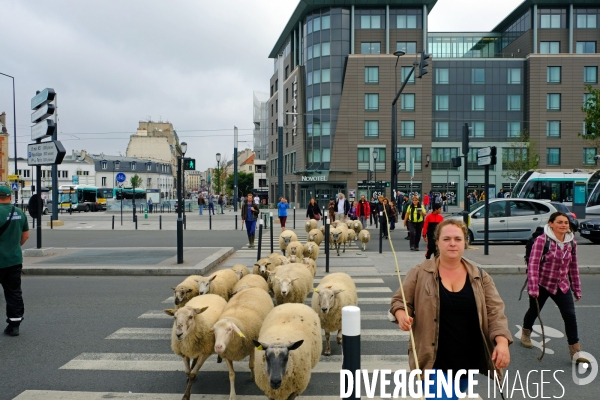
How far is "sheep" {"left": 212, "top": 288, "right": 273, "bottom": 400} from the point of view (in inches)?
195

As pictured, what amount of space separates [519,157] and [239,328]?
53.2 metres

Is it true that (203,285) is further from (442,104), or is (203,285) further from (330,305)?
(442,104)

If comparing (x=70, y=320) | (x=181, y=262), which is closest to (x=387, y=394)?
(x=70, y=320)

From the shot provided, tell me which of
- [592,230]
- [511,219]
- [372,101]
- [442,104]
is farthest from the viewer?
[442,104]

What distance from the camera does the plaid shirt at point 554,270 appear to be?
5.75 meters

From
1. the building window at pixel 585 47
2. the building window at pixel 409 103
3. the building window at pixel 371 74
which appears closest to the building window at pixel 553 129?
the building window at pixel 585 47

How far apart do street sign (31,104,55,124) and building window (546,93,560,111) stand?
184ft

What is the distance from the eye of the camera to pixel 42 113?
13836 millimetres

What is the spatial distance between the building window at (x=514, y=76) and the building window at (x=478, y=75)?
309 cm

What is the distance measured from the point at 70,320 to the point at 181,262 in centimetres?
488

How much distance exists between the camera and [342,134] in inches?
2218

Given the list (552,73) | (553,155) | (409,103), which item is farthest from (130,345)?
(552,73)

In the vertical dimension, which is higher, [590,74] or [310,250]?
[590,74]

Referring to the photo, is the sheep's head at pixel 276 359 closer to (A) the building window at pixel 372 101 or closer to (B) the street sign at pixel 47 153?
(B) the street sign at pixel 47 153
